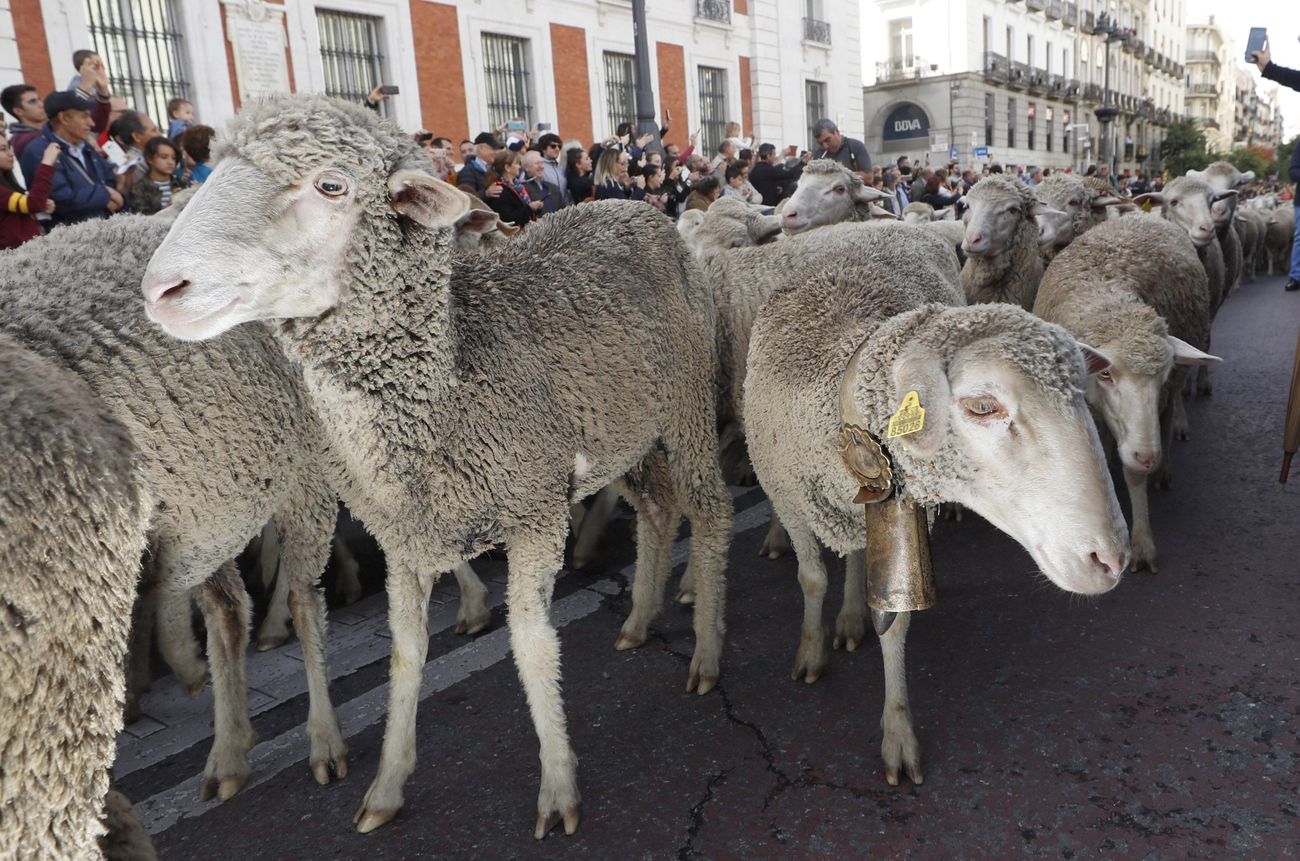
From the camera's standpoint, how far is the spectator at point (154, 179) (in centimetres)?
493

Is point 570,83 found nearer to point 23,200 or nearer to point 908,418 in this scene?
point 23,200

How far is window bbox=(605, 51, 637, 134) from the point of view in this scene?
1847cm

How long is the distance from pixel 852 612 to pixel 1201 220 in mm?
5554

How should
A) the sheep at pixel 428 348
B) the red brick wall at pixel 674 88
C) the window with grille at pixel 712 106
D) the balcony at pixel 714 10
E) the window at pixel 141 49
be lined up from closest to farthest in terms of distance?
the sheep at pixel 428 348, the window at pixel 141 49, the red brick wall at pixel 674 88, the balcony at pixel 714 10, the window with grille at pixel 712 106

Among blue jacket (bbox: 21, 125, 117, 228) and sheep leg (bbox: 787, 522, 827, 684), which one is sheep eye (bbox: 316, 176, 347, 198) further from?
blue jacket (bbox: 21, 125, 117, 228)

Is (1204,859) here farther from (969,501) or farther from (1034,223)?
(1034,223)

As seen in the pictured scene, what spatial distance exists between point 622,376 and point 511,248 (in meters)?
0.55

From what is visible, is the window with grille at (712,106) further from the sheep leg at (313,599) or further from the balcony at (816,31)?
the sheep leg at (313,599)

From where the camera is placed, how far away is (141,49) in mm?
11945

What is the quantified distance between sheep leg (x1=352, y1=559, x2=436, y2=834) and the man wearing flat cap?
3327 mm

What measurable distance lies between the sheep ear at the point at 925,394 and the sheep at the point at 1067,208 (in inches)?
145

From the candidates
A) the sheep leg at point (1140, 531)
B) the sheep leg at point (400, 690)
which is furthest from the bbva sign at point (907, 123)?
the sheep leg at point (400, 690)

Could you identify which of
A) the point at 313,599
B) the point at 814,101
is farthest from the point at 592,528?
the point at 814,101

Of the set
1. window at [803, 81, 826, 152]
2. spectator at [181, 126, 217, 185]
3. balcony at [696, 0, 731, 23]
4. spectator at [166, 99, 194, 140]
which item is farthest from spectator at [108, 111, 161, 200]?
window at [803, 81, 826, 152]
